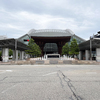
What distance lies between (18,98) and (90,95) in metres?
2.78

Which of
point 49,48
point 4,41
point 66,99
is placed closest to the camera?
point 66,99

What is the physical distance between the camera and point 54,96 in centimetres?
433

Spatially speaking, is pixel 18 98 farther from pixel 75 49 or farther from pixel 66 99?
pixel 75 49

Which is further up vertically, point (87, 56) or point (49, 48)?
point (49, 48)

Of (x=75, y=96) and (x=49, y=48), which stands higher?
(x=49, y=48)

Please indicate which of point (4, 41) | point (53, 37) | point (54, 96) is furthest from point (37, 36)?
point (54, 96)

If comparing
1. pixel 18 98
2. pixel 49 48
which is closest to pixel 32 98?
pixel 18 98

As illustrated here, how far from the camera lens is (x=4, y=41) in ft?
112

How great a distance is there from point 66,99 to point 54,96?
506 mm

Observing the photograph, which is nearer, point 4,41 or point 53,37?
point 4,41

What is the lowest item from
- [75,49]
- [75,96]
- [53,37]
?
[75,96]

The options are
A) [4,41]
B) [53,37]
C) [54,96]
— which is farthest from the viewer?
[53,37]

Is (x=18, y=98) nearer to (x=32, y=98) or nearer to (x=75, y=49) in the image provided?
(x=32, y=98)

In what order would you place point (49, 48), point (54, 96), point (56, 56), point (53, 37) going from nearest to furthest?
point (54, 96) < point (56, 56) < point (53, 37) < point (49, 48)
